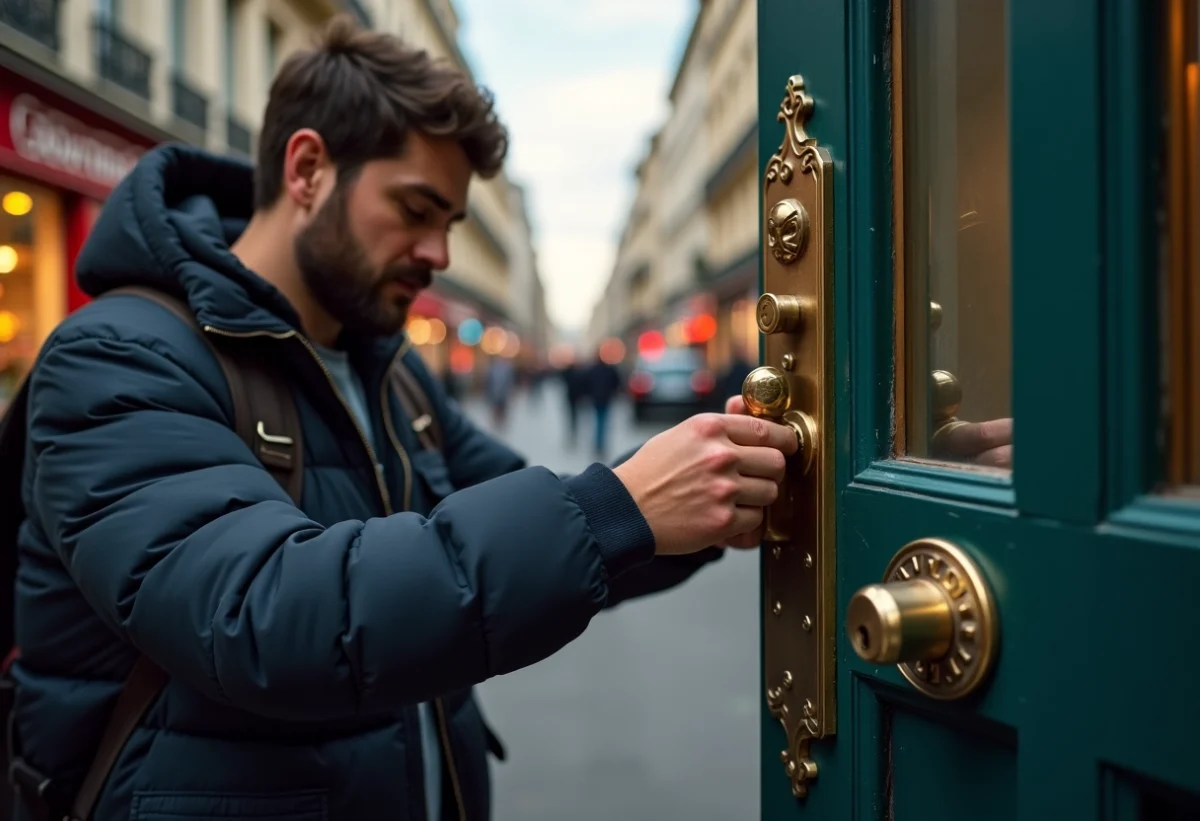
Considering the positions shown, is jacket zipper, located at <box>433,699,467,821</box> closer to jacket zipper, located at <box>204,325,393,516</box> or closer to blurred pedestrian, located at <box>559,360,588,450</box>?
jacket zipper, located at <box>204,325,393,516</box>

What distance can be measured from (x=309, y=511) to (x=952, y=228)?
2.96 ft

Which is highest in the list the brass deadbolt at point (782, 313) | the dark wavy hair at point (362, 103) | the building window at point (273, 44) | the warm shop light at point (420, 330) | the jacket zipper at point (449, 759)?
the building window at point (273, 44)

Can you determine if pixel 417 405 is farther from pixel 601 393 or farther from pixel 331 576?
pixel 601 393

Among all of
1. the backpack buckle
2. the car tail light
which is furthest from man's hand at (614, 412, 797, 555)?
the car tail light

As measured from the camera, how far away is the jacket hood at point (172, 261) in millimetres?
1313

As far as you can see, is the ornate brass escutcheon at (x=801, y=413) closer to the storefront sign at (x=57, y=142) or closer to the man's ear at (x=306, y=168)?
the man's ear at (x=306, y=168)

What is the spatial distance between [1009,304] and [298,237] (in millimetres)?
1172

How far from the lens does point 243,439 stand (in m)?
1.26

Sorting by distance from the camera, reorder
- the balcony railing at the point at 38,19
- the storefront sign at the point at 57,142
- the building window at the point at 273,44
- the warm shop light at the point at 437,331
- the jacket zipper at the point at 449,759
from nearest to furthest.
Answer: the jacket zipper at the point at 449,759 → the balcony railing at the point at 38,19 → the storefront sign at the point at 57,142 → the building window at the point at 273,44 → the warm shop light at the point at 437,331

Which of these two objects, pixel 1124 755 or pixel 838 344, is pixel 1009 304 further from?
pixel 1124 755

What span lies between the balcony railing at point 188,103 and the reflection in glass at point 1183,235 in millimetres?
11721

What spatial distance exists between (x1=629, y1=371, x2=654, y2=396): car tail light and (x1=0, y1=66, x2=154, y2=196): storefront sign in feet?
32.8

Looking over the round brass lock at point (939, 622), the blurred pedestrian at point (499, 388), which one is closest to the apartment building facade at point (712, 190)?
the blurred pedestrian at point (499, 388)

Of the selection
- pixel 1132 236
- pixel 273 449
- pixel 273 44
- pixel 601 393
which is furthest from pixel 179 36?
pixel 1132 236
